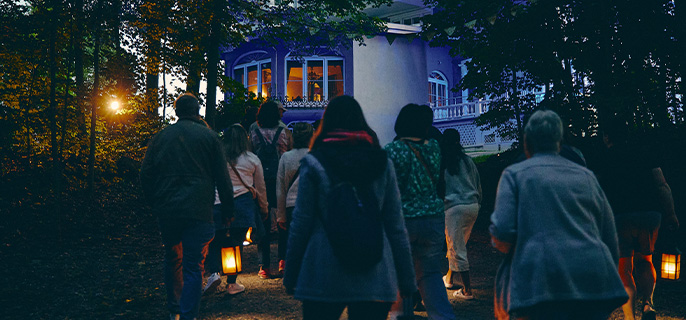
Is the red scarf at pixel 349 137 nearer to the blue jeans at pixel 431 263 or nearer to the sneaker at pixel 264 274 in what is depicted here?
the blue jeans at pixel 431 263

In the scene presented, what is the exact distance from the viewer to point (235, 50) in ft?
111

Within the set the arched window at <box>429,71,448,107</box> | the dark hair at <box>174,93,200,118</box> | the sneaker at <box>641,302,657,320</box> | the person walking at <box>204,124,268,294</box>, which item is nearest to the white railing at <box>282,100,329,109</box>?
the arched window at <box>429,71,448,107</box>

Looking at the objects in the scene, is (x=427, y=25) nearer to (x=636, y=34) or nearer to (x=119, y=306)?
(x=636, y=34)

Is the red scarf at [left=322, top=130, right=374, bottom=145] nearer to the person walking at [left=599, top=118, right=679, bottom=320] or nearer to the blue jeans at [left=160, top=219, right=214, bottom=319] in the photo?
the blue jeans at [left=160, top=219, right=214, bottom=319]

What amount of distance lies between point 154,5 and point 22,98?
3572 millimetres

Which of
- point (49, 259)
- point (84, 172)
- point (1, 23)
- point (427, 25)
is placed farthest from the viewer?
point (427, 25)

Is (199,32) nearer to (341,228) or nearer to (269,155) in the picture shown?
(269,155)

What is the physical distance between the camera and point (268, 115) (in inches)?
300

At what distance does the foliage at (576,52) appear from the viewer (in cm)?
1120

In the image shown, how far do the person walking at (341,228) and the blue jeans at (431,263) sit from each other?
1.60 metres

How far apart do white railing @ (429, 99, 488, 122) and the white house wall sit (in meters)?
1.49

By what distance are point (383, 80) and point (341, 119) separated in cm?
2812

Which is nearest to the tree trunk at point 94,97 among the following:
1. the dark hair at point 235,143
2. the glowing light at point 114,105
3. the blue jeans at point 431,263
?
the glowing light at point 114,105

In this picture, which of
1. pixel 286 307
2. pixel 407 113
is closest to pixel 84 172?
pixel 286 307
